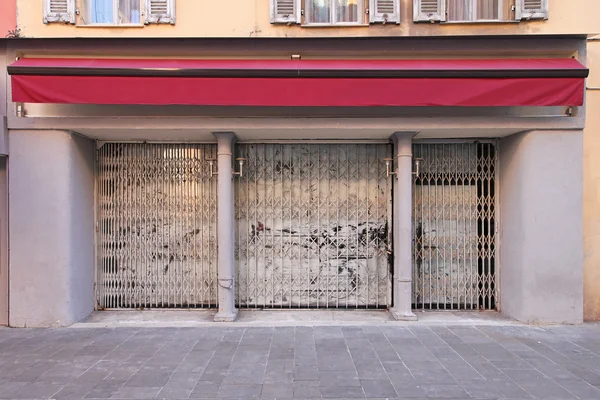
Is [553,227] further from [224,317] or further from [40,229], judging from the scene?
[40,229]

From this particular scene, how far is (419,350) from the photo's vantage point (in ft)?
20.0

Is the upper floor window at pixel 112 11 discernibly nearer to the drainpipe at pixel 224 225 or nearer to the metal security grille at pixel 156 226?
the metal security grille at pixel 156 226

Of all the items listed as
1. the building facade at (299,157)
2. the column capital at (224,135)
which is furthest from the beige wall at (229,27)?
the column capital at (224,135)

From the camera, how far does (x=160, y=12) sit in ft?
23.5

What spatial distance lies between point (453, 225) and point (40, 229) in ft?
25.2

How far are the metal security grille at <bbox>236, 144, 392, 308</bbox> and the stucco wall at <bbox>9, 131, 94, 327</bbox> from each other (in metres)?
3.14

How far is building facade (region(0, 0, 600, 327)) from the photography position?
21.7ft

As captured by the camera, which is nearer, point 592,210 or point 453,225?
point 592,210

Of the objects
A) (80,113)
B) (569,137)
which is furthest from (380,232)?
(80,113)

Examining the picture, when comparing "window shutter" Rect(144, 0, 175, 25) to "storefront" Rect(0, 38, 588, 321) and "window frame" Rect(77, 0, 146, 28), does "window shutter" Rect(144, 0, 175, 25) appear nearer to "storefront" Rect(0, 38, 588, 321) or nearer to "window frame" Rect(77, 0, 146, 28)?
"window frame" Rect(77, 0, 146, 28)

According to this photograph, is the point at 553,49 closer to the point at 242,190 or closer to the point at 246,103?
the point at 246,103

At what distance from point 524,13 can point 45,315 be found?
32.2 feet

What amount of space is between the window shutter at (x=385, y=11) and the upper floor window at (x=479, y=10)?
325 millimetres

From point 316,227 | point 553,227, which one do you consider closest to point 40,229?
point 316,227
